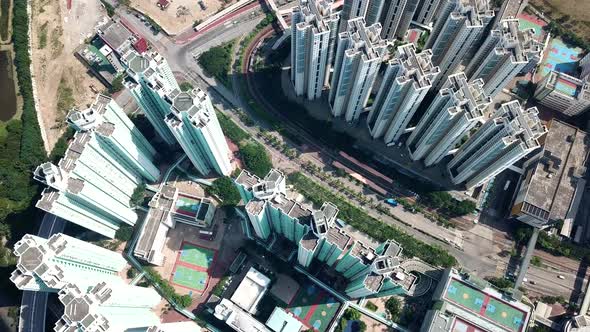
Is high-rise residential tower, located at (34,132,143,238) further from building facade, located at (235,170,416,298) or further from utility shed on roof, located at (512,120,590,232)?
utility shed on roof, located at (512,120,590,232)

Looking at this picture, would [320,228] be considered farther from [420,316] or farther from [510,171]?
[510,171]

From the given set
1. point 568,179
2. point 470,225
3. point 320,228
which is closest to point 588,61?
point 568,179

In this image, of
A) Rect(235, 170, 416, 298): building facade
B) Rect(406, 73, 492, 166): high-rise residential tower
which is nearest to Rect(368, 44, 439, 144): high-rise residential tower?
Rect(406, 73, 492, 166): high-rise residential tower

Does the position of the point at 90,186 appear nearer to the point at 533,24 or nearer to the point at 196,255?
the point at 196,255

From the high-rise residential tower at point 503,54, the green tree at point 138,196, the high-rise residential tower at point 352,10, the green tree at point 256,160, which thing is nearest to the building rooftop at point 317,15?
the high-rise residential tower at point 352,10

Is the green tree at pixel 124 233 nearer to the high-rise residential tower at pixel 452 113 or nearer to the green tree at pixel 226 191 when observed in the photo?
the green tree at pixel 226 191

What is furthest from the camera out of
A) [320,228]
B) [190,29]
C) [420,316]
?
[190,29]
